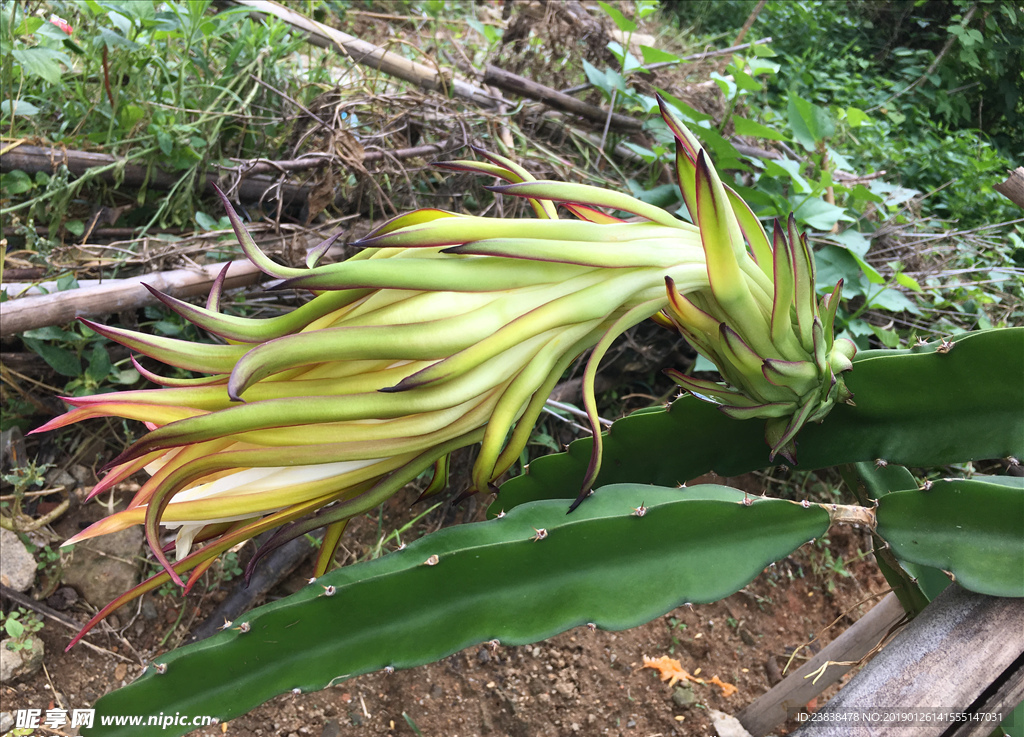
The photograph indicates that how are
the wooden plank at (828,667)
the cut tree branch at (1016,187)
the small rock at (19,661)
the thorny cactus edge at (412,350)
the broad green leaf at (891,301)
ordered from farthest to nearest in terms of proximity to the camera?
the broad green leaf at (891,301), the small rock at (19,661), the wooden plank at (828,667), the cut tree branch at (1016,187), the thorny cactus edge at (412,350)

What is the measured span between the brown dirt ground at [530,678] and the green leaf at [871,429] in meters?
0.45

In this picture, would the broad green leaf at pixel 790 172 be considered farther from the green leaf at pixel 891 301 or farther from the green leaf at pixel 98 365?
the green leaf at pixel 98 365

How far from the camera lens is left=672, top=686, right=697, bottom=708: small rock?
1024 mm

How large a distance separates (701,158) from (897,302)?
1.00 m

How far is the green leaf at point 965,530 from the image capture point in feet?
1.61

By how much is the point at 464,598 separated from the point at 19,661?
0.91m

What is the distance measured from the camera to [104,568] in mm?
1153

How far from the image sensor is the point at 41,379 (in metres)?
1.24

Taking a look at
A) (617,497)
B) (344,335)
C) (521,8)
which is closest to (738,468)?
(617,497)

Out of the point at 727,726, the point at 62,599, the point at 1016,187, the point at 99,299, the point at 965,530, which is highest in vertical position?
the point at 1016,187

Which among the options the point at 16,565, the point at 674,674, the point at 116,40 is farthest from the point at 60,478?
the point at 674,674

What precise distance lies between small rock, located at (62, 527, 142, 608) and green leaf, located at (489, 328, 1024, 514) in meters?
0.85

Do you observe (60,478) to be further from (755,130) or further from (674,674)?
(755,130)

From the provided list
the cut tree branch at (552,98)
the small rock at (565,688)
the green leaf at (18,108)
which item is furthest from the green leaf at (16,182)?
the small rock at (565,688)
